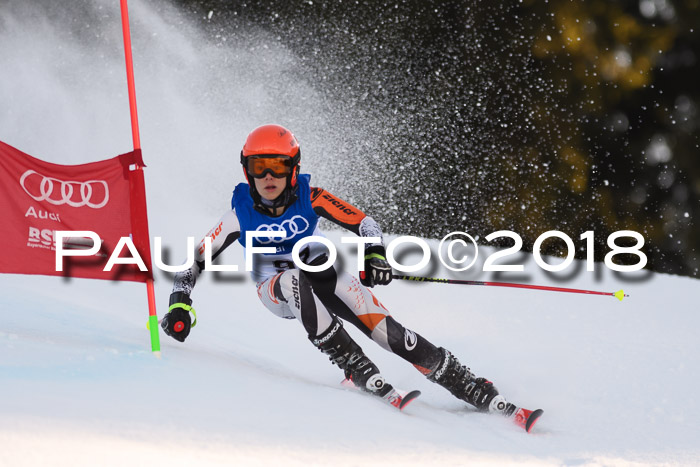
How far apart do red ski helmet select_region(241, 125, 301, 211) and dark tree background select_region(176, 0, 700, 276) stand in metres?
9.40

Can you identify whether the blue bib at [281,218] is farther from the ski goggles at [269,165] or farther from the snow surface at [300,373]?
the snow surface at [300,373]

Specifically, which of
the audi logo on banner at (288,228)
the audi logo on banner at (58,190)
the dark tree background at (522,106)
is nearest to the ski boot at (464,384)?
the audi logo on banner at (288,228)

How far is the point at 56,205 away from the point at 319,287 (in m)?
1.12

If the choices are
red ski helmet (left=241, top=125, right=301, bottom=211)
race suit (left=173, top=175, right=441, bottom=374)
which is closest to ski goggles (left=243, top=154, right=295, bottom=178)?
red ski helmet (left=241, top=125, right=301, bottom=211)

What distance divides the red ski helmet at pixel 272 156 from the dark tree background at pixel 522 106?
30.8 feet

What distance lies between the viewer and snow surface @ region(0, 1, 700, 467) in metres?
1.96

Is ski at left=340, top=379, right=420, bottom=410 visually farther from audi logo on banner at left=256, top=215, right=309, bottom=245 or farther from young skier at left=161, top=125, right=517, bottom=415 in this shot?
audi logo on banner at left=256, top=215, right=309, bottom=245

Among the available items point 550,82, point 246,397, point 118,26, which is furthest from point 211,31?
point 246,397

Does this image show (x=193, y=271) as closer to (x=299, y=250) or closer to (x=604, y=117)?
(x=299, y=250)

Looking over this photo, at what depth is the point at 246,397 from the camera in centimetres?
235

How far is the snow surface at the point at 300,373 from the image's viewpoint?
6.43ft

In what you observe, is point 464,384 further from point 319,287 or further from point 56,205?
point 56,205

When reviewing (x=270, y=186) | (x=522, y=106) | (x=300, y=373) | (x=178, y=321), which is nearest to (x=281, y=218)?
(x=270, y=186)

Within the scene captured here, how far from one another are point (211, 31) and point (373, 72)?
3245 mm
